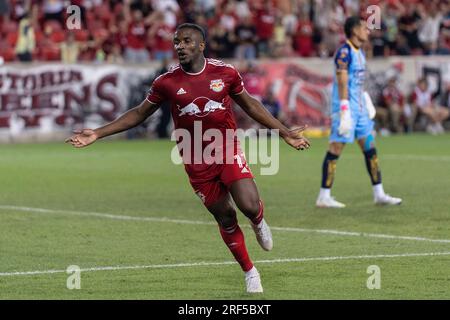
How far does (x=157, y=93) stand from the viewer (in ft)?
32.2

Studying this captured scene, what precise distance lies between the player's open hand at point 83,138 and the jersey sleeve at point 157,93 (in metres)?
0.59

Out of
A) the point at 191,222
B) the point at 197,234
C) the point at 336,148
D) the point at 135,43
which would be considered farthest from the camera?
the point at 135,43

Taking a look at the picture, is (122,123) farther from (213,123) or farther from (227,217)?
(227,217)

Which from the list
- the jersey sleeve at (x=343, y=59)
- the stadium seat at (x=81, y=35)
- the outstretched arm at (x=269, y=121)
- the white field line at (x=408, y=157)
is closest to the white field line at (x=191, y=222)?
the jersey sleeve at (x=343, y=59)

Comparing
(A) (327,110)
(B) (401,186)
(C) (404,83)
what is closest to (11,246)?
(B) (401,186)

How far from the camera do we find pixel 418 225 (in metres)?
13.9

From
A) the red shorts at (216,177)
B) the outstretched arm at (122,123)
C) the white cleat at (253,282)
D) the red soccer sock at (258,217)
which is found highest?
the outstretched arm at (122,123)

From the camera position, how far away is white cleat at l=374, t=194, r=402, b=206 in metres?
16.1

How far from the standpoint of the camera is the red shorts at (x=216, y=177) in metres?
9.71

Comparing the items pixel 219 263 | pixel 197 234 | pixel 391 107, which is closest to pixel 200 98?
pixel 219 263

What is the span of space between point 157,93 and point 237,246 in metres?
1.45

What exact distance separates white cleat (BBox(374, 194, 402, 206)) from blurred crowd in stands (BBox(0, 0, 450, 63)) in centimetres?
1410

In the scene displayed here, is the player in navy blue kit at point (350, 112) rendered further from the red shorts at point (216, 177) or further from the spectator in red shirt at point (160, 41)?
the spectator in red shirt at point (160, 41)
